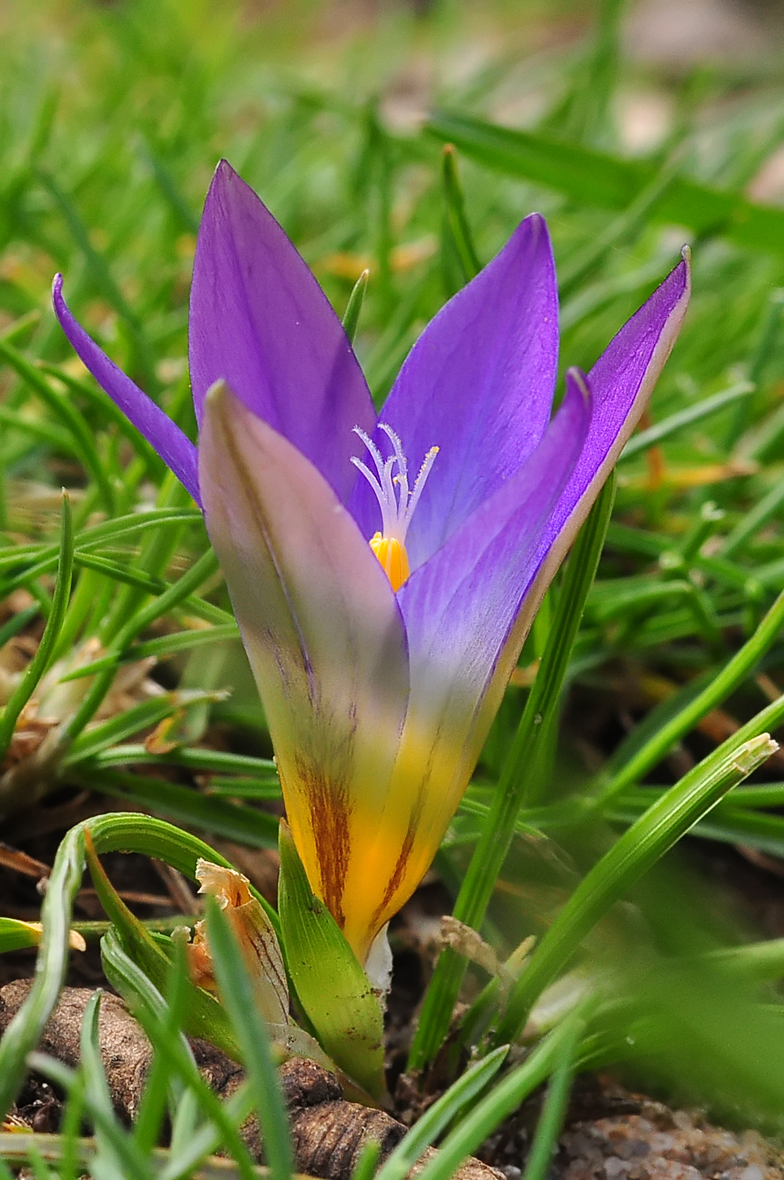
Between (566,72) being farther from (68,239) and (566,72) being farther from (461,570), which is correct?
(461,570)

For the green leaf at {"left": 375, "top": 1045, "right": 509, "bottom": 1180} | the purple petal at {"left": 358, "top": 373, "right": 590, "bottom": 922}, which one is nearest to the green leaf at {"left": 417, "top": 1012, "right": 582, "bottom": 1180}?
the green leaf at {"left": 375, "top": 1045, "right": 509, "bottom": 1180}

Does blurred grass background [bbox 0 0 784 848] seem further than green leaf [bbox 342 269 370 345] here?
Yes

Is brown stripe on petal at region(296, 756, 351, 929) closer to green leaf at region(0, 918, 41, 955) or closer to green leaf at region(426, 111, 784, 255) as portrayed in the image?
green leaf at region(0, 918, 41, 955)

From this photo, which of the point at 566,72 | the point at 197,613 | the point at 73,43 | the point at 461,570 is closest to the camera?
the point at 461,570

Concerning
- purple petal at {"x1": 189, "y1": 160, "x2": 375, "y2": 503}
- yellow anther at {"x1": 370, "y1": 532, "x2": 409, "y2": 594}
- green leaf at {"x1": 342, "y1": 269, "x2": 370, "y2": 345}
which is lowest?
yellow anther at {"x1": 370, "y1": 532, "x2": 409, "y2": 594}

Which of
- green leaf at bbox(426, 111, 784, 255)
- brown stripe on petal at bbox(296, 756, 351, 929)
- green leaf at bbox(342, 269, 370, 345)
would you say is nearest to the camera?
brown stripe on petal at bbox(296, 756, 351, 929)

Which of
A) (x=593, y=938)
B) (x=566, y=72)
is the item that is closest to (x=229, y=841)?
(x=593, y=938)

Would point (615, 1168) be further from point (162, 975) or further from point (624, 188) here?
point (624, 188)
